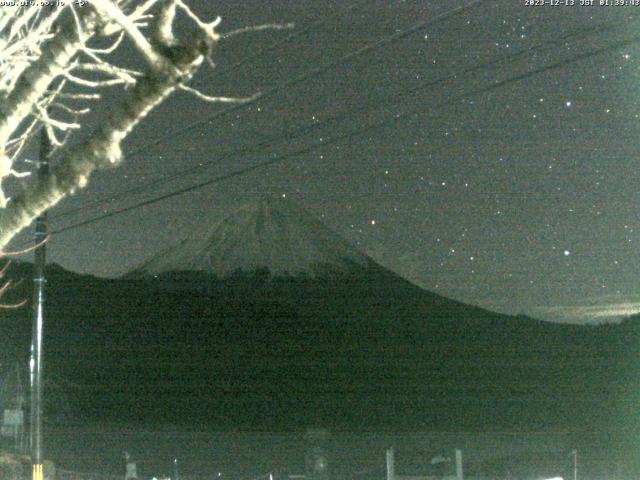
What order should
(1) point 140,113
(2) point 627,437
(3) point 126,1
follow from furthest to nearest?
(2) point 627,437 → (3) point 126,1 → (1) point 140,113

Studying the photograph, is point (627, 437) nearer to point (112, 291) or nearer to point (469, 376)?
point (469, 376)

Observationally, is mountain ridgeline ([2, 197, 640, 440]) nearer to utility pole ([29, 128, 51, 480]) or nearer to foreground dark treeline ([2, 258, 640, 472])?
foreground dark treeline ([2, 258, 640, 472])

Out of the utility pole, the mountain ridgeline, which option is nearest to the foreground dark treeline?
the mountain ridgeline

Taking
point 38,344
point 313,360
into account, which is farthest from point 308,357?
point 38,344

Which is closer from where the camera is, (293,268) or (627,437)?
(627,437)

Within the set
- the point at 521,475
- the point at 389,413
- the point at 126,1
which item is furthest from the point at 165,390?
the point at 126,1

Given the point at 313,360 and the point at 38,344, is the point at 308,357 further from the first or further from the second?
the point at 38,344
